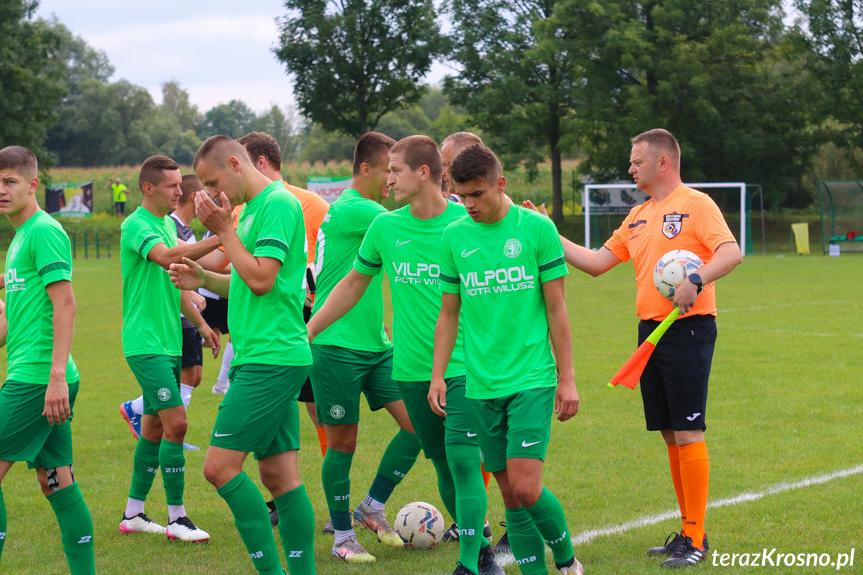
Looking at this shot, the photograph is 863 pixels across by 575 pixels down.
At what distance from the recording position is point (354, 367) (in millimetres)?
5090

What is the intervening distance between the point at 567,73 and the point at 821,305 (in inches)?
1032

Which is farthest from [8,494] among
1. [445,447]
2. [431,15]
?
[431,15]

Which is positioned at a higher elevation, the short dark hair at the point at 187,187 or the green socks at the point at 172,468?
the short dark hair at the point at 187,187

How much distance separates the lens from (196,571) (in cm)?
463

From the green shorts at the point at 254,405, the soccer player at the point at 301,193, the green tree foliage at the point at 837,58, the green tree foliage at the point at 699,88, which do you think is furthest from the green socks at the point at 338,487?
the green tree foliage at the point at 837,58

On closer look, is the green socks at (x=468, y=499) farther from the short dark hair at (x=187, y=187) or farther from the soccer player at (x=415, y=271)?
the short dark hair at (x=187, y=187)

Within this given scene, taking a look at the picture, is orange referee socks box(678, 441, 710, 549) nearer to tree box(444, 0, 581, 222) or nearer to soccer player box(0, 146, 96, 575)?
soccer player box(0, 146, 96, 575)

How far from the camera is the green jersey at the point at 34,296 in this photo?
4.03 m

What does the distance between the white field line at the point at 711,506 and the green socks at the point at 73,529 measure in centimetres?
209

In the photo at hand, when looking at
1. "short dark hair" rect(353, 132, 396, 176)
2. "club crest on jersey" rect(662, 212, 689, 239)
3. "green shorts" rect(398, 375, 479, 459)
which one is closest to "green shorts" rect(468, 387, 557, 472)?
"green shorts" rect(398, 375, 479, 459)

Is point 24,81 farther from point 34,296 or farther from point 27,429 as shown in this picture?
point 27,429

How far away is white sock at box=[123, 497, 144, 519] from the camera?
5.39 m

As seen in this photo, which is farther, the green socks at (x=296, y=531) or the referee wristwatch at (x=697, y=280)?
the referee wristwatch at (x=697, y=280)

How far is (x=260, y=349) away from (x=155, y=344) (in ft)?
5.23
